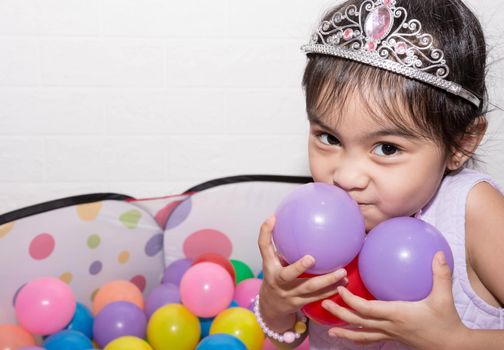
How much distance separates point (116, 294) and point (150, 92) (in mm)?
521

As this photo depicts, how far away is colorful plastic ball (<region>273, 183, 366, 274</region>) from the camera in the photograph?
0.76 m

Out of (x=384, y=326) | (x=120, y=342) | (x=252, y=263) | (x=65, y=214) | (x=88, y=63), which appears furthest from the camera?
(x=252, y=263)

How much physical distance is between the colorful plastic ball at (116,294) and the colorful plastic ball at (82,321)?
34 millimetres

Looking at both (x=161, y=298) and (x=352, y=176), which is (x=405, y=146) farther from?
(x=161, y=298)

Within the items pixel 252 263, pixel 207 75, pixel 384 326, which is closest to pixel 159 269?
pixel 252 263

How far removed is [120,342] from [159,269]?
0.37m

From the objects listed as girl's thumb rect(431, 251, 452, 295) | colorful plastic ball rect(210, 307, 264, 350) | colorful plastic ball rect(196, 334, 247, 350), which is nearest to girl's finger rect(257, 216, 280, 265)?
girl's thumb rect(431, 251, 452, 295)

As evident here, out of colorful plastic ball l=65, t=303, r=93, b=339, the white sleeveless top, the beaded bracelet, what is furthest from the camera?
colorful plastic ball l=65, t=303, r=93, b=339

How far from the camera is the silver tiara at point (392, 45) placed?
0.79 meters

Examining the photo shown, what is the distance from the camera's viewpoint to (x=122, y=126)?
1642 millimetres

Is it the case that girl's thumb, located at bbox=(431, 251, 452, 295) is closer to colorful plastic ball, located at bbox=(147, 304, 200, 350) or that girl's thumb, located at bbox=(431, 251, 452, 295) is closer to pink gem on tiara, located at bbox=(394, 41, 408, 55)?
pink gem on tiara, located at bbox=(394, 41, 408, 55)

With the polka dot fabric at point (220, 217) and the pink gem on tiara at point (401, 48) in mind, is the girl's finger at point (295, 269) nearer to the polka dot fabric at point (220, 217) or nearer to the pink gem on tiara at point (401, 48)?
the pink gem on tiara at point (401, 48)

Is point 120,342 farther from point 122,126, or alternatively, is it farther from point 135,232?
point 122,126

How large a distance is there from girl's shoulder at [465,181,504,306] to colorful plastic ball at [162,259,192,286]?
2.94 ft
